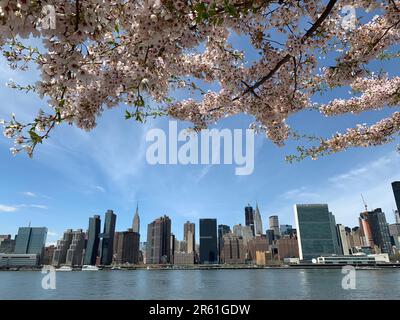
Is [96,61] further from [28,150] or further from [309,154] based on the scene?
[309,154]

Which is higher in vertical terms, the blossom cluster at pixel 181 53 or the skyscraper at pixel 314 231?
the skyscraper at pixel 314 231

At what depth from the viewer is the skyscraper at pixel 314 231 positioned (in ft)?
555

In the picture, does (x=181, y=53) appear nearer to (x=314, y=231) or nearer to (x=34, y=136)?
(x=34, y=136)

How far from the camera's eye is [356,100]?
8.48 m

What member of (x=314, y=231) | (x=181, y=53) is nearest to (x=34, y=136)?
(x=181, y=53)

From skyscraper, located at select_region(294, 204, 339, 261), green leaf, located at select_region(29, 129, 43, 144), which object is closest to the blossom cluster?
green leaf, located at select_region(29, 129, 43, 144)

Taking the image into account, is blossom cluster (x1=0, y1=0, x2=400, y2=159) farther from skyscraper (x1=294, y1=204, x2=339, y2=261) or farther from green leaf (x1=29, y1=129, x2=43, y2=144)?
skyscraper (x1=294, y1=204, x2=339, y2=261)

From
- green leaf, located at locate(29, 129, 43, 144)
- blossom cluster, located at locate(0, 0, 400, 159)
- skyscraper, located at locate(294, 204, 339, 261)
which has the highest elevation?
skyscraper, located at locate(294, 204, 339, 261)

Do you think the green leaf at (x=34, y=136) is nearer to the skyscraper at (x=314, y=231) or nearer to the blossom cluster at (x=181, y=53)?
the blossom cluster at (x=181, y=53)

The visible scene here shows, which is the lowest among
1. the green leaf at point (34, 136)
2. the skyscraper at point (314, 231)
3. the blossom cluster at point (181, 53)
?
the green leaf at point (34, 136)

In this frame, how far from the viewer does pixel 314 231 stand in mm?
177250

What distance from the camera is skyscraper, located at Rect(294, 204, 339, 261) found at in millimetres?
169250

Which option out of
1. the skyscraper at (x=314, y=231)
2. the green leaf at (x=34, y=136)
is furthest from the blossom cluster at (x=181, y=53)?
the skyscraper at (x=314, y=231)
